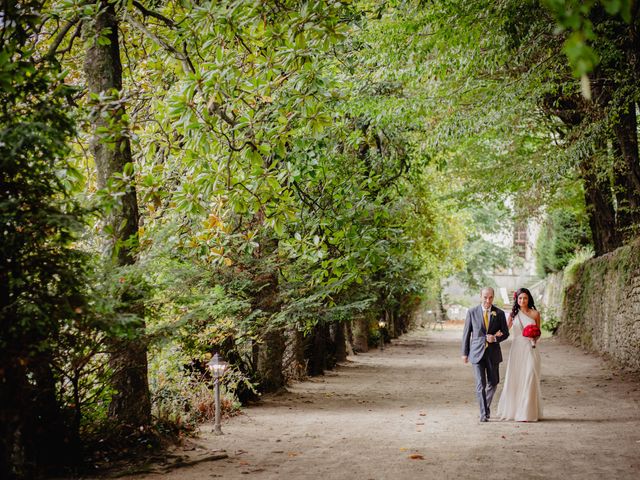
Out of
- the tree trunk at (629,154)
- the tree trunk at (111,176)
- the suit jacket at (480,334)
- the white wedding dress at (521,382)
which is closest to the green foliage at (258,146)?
the tree trunk at (111,176)

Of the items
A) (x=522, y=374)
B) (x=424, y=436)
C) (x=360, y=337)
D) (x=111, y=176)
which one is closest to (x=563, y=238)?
(x=360, y=337)

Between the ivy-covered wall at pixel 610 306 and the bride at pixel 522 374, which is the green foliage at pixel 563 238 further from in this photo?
the bride at pixel 522 374

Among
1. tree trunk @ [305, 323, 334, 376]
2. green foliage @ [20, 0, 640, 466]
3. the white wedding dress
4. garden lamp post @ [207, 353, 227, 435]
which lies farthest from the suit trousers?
tree trunk @ [305, 323, 334, 376]

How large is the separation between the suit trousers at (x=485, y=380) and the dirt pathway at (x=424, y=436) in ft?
0.94

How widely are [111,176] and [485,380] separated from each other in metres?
6.96

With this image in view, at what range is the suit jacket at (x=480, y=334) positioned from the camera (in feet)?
39.5

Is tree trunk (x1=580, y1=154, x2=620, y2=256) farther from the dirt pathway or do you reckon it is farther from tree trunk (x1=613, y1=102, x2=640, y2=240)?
the dirt pathway

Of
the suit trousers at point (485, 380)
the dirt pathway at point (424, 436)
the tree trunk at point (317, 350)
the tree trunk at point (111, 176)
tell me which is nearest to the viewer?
the dirt pathway at point (424, 436)

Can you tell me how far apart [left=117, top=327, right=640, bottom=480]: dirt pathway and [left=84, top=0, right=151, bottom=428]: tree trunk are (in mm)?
1232

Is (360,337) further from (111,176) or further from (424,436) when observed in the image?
(111,176)

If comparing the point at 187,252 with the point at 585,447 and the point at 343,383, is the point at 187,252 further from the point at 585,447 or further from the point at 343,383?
the point at 343,383

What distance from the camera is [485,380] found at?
39.3 feet

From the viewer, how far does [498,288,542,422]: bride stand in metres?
11.8

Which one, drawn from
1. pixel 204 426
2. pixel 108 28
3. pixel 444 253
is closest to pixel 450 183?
pixel 444 253
